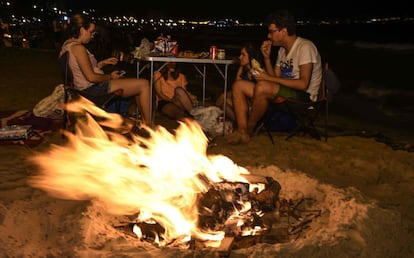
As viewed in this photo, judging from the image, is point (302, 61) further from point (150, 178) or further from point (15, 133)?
point (15, 133)

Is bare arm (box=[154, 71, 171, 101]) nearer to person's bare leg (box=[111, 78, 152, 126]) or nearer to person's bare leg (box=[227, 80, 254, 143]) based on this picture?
person's bare leg (box=[111, 78, 152, 126])

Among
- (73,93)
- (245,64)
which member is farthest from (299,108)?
(73,93)

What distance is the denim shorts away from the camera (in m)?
5.53

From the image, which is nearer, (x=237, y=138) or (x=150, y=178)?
(x=150, y=178)

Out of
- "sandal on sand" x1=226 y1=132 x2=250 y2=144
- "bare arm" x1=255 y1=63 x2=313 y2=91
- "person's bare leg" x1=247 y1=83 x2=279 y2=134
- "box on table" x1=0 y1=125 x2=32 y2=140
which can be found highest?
"bare arm" x1=255 y1=63 x2=313 y2=91

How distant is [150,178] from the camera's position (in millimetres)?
3920

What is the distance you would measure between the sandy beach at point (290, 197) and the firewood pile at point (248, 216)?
0.30 feet

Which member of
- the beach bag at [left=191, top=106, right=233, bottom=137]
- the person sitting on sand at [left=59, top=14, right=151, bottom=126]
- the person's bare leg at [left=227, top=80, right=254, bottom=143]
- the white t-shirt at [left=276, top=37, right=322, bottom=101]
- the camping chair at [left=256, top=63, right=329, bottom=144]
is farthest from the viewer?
the beach bag at [left=191, top=106, right=233, bottom=137]

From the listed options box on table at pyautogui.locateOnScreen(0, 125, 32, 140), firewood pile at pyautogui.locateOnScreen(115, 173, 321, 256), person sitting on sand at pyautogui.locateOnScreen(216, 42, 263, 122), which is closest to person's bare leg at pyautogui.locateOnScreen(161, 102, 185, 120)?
person sitting on sand at pyautogui.locateOnScreen(216, 42, 263, 122)

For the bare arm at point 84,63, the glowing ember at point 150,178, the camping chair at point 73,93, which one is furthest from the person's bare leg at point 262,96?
the bare arm at point 84,63

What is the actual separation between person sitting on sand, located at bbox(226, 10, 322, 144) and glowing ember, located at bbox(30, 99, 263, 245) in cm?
100

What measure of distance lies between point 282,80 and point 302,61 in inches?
12.0

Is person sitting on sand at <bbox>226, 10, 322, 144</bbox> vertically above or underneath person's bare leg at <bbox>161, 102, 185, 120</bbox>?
above

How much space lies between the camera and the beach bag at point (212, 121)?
6.15 m
